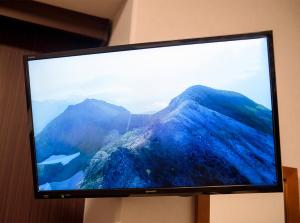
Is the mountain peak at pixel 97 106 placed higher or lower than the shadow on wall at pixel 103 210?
higher

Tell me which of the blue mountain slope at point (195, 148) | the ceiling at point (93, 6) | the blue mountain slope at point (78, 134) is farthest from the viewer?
the ceiling at point (93, 6)

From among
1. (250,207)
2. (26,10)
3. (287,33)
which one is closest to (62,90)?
(26,10)

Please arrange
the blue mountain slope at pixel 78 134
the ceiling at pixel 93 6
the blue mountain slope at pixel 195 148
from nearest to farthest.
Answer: the blue mountain slope at pixel 195 148 → the blue mountain slope at pixel 78 134 → the ceiling at pixel 93 6

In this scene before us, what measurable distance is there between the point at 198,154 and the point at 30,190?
808 mm

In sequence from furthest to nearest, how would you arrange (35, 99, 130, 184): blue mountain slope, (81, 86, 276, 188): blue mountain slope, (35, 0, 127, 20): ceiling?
(35, 0, 127, 20): ceiling → (35, 99, 130, 184): blue mountain slope → (81, 86, 276, 188): blue mountain slope

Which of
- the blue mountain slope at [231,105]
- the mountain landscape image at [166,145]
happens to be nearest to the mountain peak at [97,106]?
the mountain landscape image at [166,145]

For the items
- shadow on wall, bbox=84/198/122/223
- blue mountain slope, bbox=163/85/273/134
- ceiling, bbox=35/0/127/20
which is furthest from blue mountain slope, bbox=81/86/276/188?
ceiling, bbox=35/0/127/20

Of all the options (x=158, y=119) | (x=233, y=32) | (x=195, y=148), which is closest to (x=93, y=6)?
(x=233, y=32)

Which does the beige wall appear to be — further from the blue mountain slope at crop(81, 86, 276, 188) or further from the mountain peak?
the mountain peak

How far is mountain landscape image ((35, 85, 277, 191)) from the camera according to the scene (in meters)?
0.87

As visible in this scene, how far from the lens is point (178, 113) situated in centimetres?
92

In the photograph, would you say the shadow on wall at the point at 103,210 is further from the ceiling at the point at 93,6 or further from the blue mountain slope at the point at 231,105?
the ceiling at the point at 93,6

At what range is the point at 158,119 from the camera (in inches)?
36.6

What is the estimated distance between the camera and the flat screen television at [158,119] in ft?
2.86
